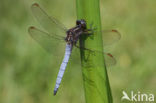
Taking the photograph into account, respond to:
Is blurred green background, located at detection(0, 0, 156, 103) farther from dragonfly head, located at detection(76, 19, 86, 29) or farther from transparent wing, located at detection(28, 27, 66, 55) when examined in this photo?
dragonfly head, located at detection(76, 19, 86, 29)

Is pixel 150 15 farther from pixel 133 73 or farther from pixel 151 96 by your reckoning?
pixel 151 96

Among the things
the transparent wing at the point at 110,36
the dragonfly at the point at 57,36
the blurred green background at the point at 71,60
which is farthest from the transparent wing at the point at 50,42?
the transparent wing at the point at 110,36

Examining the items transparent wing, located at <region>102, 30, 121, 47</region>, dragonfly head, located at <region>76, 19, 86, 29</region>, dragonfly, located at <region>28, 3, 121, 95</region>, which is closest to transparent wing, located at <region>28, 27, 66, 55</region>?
dragonfly, located at <region>28, 3, 121, 95</region>

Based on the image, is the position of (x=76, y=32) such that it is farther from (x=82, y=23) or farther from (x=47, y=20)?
(x=47, y=20)

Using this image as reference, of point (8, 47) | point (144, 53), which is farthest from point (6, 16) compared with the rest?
point (144, 53)

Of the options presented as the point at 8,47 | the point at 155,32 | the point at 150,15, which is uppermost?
the point at 150,15

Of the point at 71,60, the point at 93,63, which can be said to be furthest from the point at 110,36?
the point at 93,63

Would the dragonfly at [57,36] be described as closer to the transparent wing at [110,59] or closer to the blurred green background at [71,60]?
the transparent wing at [110,59]
